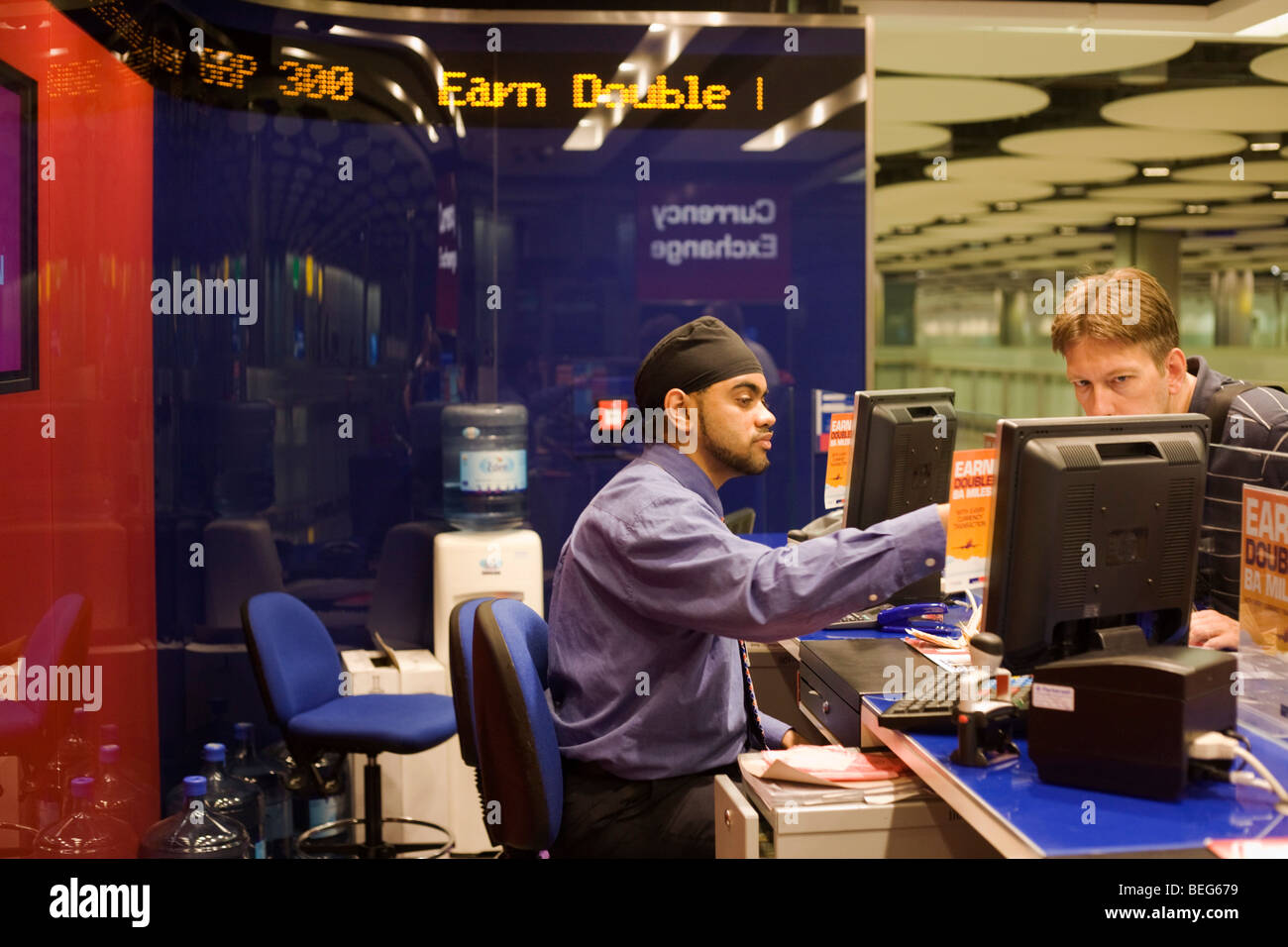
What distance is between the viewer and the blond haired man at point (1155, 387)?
2475mm

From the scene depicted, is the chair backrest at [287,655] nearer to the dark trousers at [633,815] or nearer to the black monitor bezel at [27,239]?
the black monitor bezel at [27,239]

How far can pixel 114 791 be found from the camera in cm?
364

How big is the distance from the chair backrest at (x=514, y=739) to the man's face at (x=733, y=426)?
0.53m

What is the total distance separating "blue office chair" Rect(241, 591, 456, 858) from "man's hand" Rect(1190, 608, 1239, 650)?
2.24 m

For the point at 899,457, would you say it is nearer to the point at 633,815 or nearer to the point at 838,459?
the point at 838,459

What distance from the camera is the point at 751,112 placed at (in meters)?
4.59

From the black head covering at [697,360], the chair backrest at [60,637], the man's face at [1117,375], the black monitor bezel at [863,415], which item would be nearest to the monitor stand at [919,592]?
the black monitor bezel at [863,415]

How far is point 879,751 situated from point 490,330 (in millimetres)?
2746

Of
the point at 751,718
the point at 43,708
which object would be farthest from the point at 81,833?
the point at 751,718

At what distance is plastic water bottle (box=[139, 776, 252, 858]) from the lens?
3691mm

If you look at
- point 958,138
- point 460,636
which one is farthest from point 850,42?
point 958,138

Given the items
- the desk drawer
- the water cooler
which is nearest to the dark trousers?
the desk drawer

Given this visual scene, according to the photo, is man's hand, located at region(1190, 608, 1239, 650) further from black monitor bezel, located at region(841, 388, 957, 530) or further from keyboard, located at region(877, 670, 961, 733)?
black monitor bezel, located at region(841, 388, 957, 530)

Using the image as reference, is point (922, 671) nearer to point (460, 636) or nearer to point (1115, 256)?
point (460, 636)
